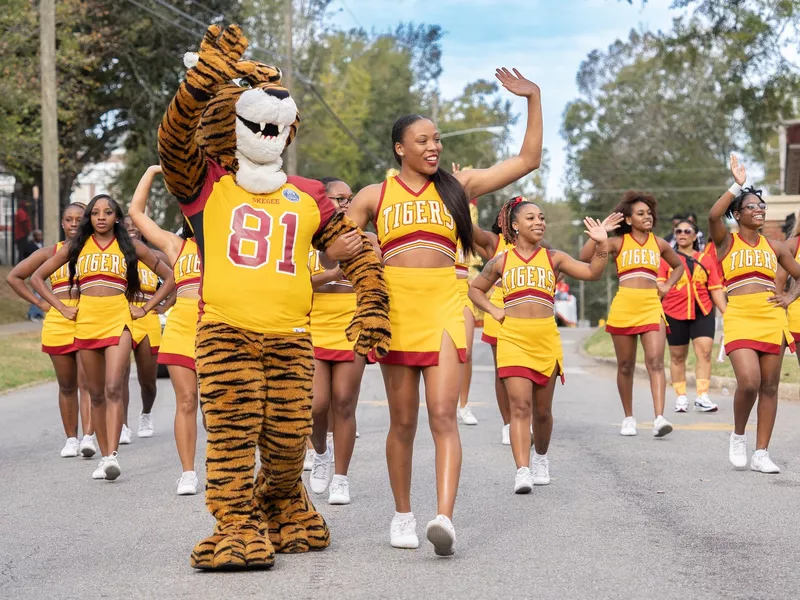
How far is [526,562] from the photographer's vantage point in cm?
637

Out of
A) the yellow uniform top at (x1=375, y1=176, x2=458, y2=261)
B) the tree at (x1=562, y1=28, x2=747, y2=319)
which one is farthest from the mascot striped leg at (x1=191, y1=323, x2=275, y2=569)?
the tree at (x1=562, y1=28, x2=747, y2=319)

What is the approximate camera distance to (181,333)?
910 cm

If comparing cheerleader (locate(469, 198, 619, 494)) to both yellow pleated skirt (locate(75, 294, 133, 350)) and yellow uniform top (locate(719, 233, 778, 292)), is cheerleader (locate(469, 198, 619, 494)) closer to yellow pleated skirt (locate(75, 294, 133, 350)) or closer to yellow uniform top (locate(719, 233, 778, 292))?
yellow uniform top (locate(719, 233, 778, 292))

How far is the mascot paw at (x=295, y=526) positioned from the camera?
6.63m

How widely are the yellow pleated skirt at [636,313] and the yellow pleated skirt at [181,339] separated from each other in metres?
4.49

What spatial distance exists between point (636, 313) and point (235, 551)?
6886 mm

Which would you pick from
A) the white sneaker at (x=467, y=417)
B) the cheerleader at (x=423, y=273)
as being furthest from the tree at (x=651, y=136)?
the cheerleader at (x=423, y=273)

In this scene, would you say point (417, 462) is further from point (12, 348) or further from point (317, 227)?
point (12, 348)

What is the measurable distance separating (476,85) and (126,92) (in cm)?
4724

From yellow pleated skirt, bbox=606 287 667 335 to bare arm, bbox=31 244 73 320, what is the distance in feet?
16.2

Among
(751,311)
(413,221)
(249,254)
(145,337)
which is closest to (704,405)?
(751,311)

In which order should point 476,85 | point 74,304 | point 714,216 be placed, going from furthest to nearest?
point 476,85 → point 74,304 → point 714,216

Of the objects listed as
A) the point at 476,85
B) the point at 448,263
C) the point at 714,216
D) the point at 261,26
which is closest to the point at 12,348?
the point at 714,216

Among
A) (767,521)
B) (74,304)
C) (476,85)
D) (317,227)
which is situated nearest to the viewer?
(317,227)
